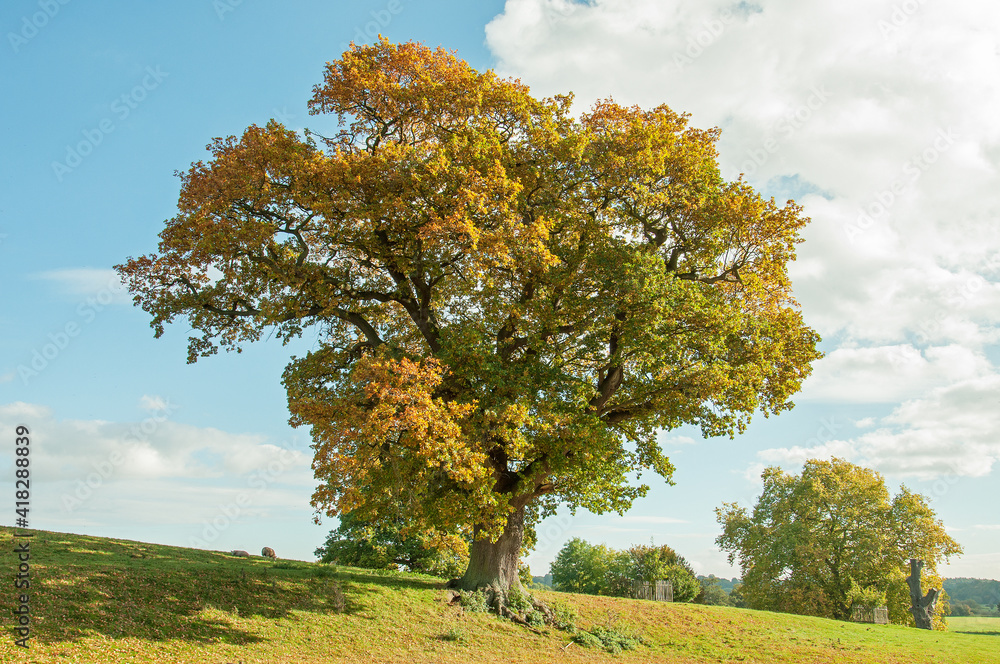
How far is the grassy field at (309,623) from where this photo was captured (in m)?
14.2

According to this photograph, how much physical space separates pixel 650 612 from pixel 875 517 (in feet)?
98.3

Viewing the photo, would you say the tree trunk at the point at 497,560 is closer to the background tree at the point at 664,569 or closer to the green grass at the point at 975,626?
the background tree at the point at 664,569

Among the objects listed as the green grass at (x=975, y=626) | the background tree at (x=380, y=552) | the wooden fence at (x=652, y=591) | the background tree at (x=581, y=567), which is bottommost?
the green grass at (x=975, y=626)

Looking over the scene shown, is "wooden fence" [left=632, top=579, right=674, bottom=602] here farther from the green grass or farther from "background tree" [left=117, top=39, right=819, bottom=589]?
the green grass

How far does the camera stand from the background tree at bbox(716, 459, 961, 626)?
44.0 metres

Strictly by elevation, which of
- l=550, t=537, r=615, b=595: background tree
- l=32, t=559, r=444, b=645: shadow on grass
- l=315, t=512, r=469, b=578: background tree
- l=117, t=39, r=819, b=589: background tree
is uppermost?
l=117, t=39, r=819, b=589: background tree

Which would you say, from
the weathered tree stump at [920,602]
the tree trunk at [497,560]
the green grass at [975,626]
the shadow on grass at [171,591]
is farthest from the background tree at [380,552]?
the green grass at [975,626]

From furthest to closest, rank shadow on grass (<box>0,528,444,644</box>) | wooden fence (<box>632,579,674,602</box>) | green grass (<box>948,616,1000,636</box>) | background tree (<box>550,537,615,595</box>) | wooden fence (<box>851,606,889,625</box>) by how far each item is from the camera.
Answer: background tree (<box>550,537,615,595</box>) < green grass (<box>948,616,1000,636</box>) < wooden fence (<box>851,606,889,625</box>) < wooden fence (<box>632,579,674,602</box>) < shadow on grass (<box>0,528,444,644</box>)

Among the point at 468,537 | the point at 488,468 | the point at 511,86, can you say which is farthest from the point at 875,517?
the point at 511,86

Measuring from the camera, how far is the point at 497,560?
22188mm

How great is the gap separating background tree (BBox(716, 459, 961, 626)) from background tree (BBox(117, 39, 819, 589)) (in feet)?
96.2

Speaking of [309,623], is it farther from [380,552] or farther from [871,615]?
[871,615]

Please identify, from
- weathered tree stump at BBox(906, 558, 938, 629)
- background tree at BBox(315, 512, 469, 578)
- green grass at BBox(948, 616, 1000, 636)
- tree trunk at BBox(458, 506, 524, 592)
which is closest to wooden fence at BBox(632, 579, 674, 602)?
background tree at BBox(315, 512, 469, 578)

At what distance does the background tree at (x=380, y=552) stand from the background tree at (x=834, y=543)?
2374 centimetres
